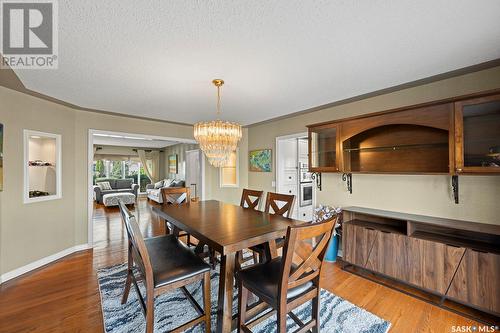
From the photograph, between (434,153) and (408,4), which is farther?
(434,153)

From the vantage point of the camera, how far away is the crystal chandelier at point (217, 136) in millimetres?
2441

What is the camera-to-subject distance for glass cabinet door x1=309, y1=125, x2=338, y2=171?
10.3ft

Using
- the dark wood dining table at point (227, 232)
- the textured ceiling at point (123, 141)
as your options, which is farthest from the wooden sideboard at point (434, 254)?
the textured ceiling at point (123, 141)

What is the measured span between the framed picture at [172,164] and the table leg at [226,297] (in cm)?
837

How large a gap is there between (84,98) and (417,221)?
4.43m

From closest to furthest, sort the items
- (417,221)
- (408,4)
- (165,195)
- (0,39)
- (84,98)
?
(408,4) → (0,39) → (417,221) → (84,98) → (165,195)

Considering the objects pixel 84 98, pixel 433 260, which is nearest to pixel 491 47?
pixel 433 260

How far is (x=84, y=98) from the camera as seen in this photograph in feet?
9.68

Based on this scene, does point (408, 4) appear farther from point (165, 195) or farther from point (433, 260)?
point (165, 195)

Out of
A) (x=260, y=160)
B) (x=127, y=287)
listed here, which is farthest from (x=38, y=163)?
(x=260, y=160)

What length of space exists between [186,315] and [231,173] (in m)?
3.51

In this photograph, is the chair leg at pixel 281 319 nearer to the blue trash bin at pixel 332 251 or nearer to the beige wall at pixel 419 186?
the blue trash bin at pixel 332 251

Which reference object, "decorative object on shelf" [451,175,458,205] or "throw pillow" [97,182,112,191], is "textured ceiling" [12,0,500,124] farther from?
"throw pillow" [97,182,112,191]

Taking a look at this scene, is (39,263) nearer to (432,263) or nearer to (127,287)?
(127,287)
